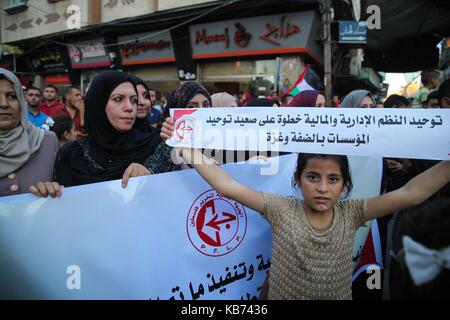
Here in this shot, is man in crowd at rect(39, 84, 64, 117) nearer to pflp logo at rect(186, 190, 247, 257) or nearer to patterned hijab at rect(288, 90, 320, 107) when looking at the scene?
patterned hijab at rect(288, 90, 320, 107)

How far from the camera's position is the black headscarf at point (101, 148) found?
5.69ft

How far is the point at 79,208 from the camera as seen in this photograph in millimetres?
1453

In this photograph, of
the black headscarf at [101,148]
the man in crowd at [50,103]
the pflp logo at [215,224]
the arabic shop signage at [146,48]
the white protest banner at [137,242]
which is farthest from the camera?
the arabic shop signage at [146,48]

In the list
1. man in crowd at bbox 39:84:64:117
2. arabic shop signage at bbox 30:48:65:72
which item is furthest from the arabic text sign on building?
arabic shop signage at bbox 30:48:65:72

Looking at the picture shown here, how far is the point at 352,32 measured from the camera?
8227mm

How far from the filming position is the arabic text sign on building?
7.99 m

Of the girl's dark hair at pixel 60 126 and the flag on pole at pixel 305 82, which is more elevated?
the flag on pole at pixel 305 82

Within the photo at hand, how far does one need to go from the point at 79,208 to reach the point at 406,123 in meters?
1.44

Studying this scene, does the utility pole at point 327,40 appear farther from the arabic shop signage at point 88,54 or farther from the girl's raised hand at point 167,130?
the arabic shop signage at point 88,54

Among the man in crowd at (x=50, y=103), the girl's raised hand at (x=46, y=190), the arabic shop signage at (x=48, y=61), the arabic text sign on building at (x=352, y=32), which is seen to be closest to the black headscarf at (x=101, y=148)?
the girl's raised hand at (x=46, y=190)

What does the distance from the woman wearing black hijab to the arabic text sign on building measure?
7496 millimetres

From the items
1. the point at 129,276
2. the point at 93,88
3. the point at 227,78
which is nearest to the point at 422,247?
the point at 129,276

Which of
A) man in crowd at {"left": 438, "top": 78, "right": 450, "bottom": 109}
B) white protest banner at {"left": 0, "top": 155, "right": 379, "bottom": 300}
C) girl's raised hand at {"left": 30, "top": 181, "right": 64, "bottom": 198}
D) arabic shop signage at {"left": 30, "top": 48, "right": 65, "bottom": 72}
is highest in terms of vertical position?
arabic shop signage at {"left": 30, "top": 48, "right": 65, "bottom": 72}

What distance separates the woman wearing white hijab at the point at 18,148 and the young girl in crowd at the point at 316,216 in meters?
0.91
